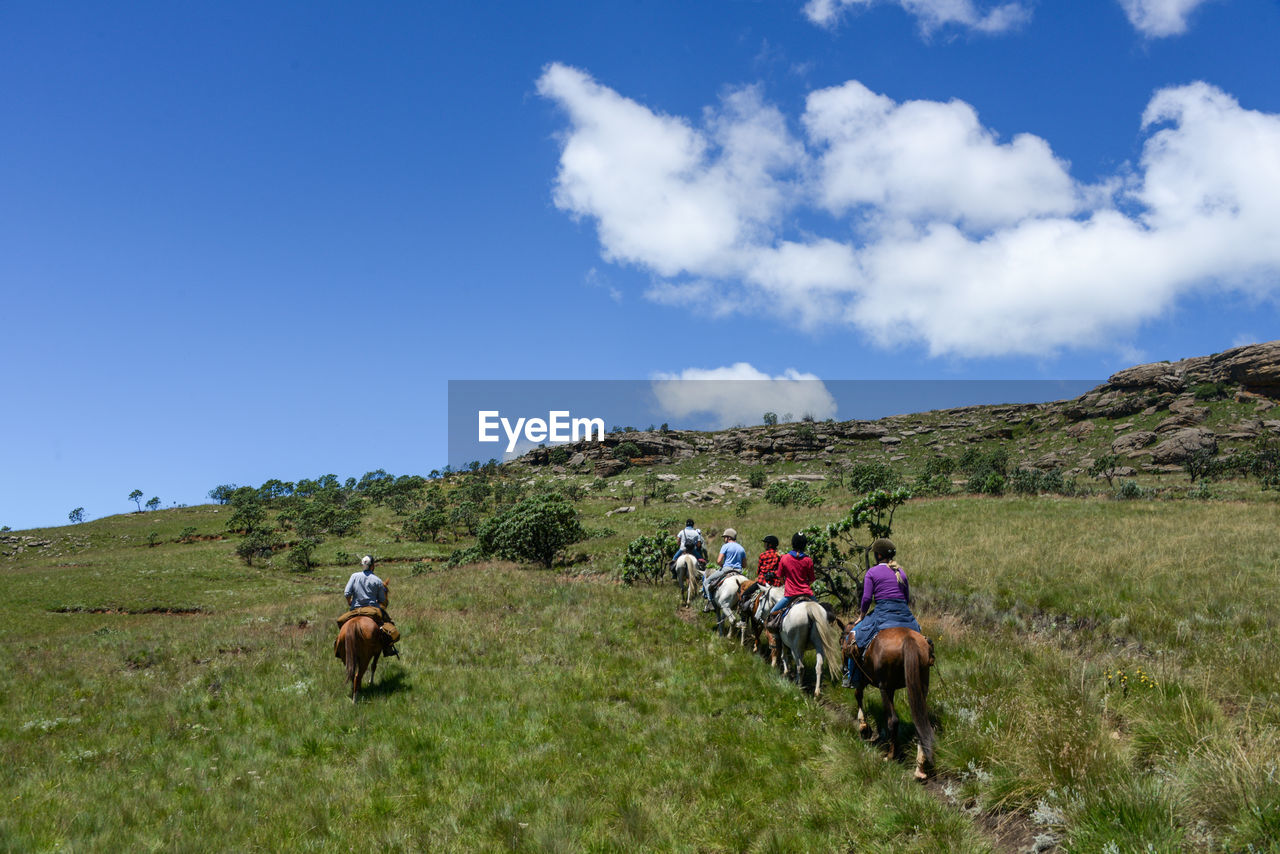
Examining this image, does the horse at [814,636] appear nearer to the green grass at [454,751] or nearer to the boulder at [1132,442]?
the green grass at [454,751]

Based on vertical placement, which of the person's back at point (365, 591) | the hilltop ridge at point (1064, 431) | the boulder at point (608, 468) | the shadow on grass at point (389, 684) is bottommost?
the shadow on grass at point (389, 684)

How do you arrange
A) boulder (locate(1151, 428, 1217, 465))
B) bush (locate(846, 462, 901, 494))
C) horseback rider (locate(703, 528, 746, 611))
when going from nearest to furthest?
horseback rider (locate(703, 528, 746, 611)) < bush (locate(846, 462, 901, 494)) < boulder (locate(1151, 428, 1217, 465))

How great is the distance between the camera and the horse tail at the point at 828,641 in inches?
385

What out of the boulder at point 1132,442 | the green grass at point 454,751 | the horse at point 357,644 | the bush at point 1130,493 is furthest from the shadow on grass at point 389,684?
the boulder at point 1132,442

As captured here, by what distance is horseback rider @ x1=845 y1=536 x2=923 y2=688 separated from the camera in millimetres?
7816

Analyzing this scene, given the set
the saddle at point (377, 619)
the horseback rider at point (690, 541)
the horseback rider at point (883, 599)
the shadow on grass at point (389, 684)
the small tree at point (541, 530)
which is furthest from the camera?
the small tree at point (541, 530)

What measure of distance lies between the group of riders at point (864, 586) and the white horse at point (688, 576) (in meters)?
1.38

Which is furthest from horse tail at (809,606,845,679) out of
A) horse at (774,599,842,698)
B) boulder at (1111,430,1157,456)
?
boulder at (1111,430,1157,456)

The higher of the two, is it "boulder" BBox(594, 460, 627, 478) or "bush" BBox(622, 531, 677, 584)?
"boulder" BBox(594, 460, 627, 478)

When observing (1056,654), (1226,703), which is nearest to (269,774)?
(1056,654)

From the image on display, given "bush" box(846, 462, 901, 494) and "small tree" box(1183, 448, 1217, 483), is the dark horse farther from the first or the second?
"small tree" box(1183, 448, 1217, 483)

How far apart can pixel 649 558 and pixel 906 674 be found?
17.9 m

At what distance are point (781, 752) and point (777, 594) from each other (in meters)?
4.26

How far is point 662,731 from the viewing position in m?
8.80
